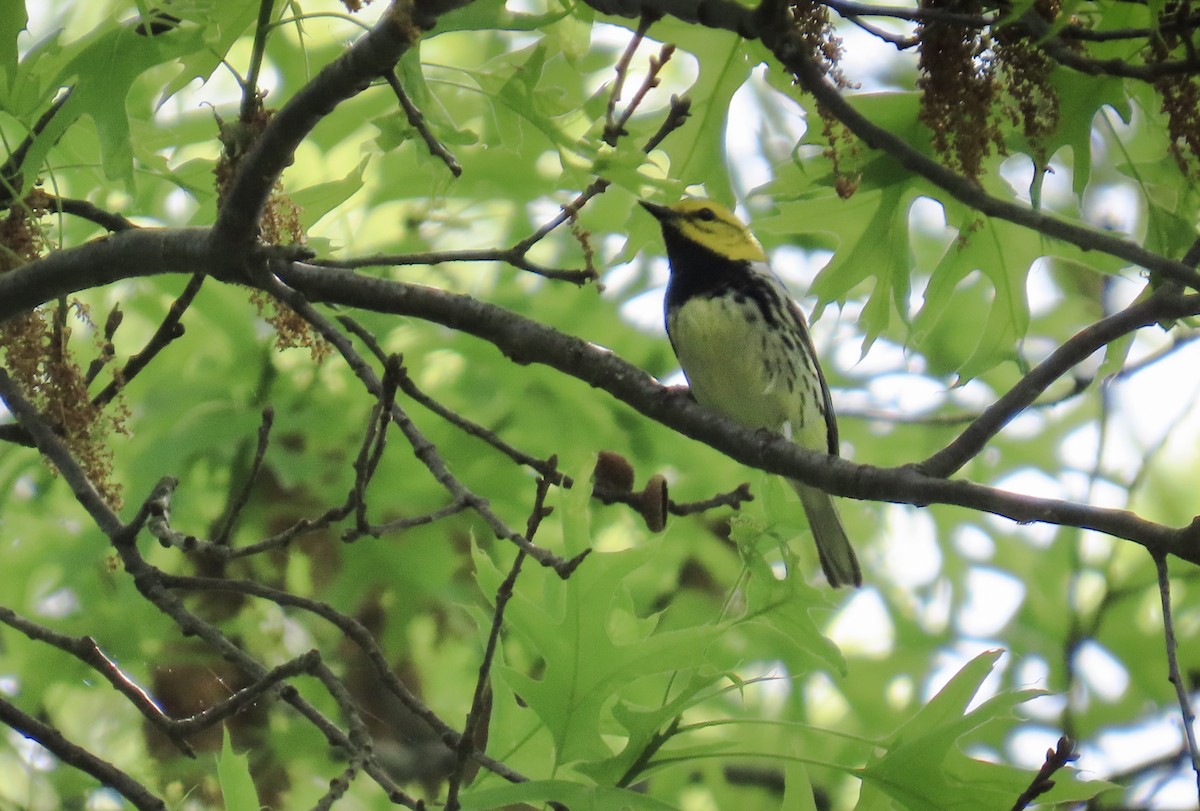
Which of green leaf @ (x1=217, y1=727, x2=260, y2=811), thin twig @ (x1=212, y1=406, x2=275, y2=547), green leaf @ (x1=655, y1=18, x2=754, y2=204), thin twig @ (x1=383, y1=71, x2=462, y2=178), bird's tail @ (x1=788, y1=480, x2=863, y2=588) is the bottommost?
green leaf @ (x1=217, y1=727, x2=260, y2=811)

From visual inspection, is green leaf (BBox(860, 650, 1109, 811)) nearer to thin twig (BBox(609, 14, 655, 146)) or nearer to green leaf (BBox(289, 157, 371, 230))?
thin twig (BBox(609, 14, 655, 146))

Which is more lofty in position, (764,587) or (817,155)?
(817,155)

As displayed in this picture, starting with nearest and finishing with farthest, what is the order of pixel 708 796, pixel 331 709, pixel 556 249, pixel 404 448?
pixel 404 448
pixel 331 709
pixel 556 249
pixel 708 796

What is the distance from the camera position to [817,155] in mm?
2547

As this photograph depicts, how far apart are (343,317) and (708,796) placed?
Answer: 3.47 meters

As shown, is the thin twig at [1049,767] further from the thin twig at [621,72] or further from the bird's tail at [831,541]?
the bird's tail at [831,541]

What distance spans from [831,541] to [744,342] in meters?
0.92

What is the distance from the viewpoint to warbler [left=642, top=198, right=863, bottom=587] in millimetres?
3994

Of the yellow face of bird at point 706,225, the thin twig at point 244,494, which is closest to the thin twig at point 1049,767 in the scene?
the thin twig at point 244,494

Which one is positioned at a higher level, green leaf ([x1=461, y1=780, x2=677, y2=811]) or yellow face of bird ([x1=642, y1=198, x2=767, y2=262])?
yellow face of bird ([x1=642, y1=198, x2=767, y2=262])

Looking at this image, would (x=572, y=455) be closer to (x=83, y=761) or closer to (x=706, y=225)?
(x=706, y=225)

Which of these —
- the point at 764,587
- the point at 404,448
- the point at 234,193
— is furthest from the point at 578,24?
the point at 404,448

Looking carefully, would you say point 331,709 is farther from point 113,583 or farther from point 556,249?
point 556,249

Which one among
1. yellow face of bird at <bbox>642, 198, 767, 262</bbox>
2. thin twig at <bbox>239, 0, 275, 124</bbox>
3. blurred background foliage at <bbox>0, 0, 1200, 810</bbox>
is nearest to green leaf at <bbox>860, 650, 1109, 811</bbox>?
blurred background foliage at <bbox>0, 0, 1200, 810</bbox>
